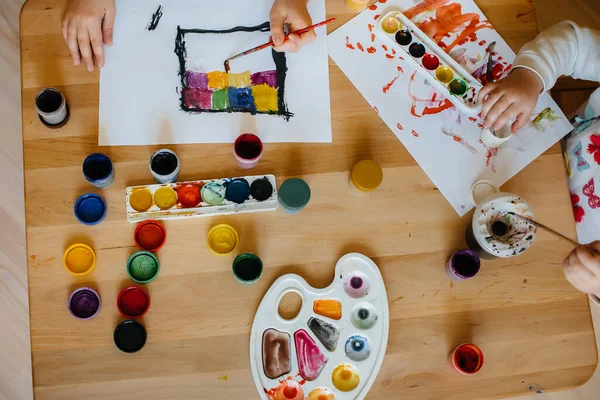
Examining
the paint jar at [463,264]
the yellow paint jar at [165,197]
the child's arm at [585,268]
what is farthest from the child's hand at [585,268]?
the yellow paint jar at [165,197]

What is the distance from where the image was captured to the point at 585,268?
863 mm

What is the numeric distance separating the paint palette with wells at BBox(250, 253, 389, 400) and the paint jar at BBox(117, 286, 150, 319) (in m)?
0.20

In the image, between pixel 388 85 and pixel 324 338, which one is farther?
pixel 388 85

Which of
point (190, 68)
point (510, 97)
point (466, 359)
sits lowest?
A: point (466, 359)

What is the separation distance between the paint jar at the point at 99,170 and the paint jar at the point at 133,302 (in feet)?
0.66

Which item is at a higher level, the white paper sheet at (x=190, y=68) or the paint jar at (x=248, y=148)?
the white paper sheet at (x=190, y=68)

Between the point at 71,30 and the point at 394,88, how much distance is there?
66 centimetres

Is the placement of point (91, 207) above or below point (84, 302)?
above

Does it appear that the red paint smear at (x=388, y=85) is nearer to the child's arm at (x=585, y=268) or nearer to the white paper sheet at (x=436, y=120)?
the white paper sheet at (x=436, y=120)

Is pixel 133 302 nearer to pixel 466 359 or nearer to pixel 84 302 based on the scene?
pixel 84 302

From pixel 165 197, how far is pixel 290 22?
0.44 m

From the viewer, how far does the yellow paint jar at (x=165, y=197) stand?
0.91 meters

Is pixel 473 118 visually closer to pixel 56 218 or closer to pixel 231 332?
pixel 231 332

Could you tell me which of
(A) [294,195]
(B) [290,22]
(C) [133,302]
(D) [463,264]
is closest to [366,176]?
(A) [294,195]
